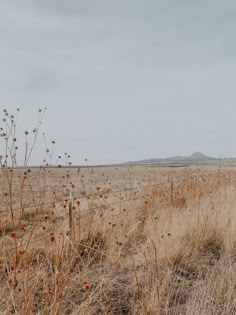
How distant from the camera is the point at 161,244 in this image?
13.6 feet

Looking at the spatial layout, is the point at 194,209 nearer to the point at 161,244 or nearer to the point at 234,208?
the point at 234,208

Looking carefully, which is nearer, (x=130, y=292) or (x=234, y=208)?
(x=130, y=292)

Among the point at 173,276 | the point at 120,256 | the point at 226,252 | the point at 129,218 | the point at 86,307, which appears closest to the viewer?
the point at 86,307

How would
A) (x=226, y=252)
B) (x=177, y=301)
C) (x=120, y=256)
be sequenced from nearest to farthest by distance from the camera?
(x=177, y=301)
(x=120, y=256)
(x=226, y=252)

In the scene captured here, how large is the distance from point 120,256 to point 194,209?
7.84ft

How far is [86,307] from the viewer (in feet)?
8.34

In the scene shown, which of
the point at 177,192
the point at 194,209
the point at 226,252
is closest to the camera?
the point at 226,252

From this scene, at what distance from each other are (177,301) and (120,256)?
1.05m

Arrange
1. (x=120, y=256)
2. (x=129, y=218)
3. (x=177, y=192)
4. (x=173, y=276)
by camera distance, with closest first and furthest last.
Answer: (x=173, y=276)
(x=120, y=256)
(x=129, y=218)
(x=177, y=192)

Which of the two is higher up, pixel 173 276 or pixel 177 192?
pixel 177 192

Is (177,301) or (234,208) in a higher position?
(234,208)

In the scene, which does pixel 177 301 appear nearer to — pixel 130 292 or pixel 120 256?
pixel 130 292

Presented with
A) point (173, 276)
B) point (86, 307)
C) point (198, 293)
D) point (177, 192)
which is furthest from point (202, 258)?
point (177, 192)

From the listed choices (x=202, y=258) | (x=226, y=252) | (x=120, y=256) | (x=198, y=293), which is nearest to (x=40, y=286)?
(x=120, y=256)
